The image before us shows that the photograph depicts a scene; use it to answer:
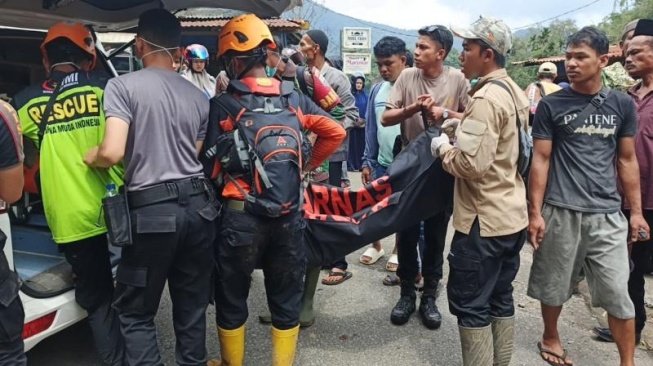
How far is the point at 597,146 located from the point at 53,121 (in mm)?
3022

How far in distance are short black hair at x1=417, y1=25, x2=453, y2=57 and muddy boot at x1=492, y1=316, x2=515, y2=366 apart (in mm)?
1890

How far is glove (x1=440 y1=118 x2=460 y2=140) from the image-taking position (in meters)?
2.90

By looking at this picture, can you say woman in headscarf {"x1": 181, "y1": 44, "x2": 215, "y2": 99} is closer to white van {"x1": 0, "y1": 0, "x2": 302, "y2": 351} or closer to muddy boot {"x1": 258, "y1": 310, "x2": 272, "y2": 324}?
white van {"x1": 0, "y1": 0, "x2": 302, "y2": 351}

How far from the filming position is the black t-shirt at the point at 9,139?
198cm

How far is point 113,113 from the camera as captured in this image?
2.28 metres

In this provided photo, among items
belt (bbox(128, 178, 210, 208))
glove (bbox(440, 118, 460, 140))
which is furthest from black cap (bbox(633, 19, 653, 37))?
belt (bbox(128, 178, 210, 208))

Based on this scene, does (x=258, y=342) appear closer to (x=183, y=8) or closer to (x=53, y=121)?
(x=53, y=121)

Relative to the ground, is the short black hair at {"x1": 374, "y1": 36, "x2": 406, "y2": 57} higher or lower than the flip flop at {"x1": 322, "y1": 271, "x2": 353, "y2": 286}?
higher

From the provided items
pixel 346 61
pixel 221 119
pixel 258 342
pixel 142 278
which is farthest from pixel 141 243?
pixel 346 61

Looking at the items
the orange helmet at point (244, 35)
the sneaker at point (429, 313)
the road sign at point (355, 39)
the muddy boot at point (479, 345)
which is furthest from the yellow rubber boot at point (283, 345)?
the road sign at point (355, 39)

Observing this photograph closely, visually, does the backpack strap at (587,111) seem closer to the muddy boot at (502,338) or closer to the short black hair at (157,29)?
the muddy boot at (502,338)

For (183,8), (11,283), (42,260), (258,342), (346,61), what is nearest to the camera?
(11,283)

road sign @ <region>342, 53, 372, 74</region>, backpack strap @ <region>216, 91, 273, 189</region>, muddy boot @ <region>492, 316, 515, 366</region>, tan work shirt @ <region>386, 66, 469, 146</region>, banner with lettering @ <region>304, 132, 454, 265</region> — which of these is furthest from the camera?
road sign @ <region>342, 53, 372, 74</region>

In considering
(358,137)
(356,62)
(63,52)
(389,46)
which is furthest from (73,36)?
(356,62)
